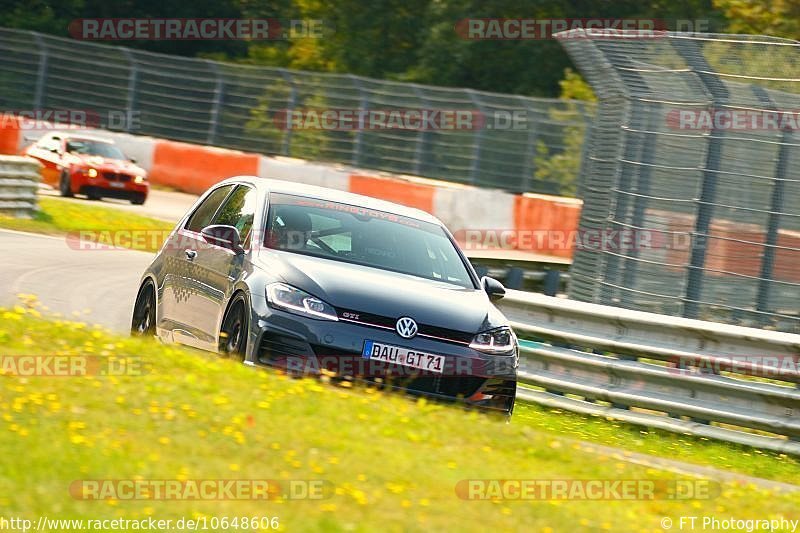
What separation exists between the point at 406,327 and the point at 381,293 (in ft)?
1.03

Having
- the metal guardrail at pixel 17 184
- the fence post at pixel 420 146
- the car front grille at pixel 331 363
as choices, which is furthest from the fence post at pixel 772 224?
the fence post at pixel 420 146

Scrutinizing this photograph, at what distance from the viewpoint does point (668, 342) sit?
1118 cm

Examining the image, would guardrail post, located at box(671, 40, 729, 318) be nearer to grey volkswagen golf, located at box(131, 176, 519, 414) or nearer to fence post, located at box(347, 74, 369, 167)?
grey volkswagen golf, located at box(131, 176, 519, 414)

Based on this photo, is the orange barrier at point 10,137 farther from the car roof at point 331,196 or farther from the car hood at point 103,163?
the car roof at point 331,196

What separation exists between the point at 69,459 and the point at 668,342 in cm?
603

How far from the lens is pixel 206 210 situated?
435 inches

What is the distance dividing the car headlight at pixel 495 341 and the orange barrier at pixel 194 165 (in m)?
21.9

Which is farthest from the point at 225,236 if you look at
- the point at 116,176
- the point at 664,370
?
the point at 116,176

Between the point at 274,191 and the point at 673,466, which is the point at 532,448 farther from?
the point at 274,191

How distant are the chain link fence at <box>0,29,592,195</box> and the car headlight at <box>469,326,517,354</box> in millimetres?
18169

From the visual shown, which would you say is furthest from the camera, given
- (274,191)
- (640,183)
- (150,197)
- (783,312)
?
(150,197)

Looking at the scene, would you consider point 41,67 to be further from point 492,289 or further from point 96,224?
point 492,289

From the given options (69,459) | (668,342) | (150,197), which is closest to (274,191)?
(668,342)

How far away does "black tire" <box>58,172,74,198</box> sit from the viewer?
27422mm
